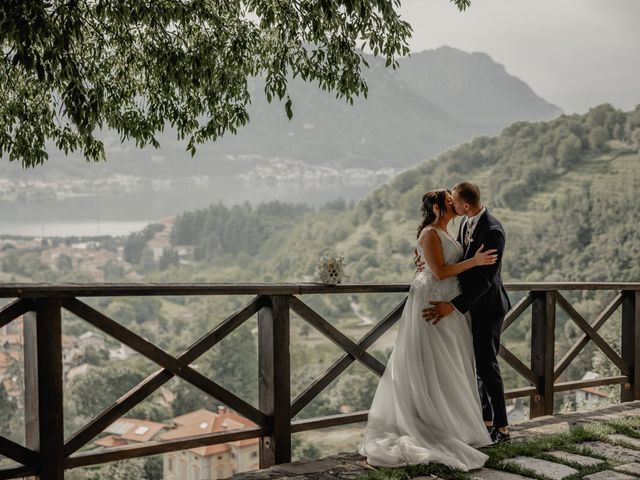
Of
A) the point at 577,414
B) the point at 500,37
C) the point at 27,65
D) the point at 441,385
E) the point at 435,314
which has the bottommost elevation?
the point at 577,414

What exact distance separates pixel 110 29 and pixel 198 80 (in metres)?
0.67

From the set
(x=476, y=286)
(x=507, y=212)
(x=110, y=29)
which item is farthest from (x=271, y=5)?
(x=507, y=212)

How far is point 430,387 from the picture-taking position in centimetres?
400

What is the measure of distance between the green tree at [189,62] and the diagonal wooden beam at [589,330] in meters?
2.24

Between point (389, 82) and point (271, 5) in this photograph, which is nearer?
point (271, 5)

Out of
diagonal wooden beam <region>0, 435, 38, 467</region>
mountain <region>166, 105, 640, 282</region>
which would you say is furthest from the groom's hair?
mountain <region>166, 105, 640, 282</region>

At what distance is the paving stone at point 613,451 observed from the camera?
12.6 feet

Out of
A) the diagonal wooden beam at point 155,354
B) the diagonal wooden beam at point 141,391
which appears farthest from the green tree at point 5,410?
the diagonal wooden beam at point 141,391

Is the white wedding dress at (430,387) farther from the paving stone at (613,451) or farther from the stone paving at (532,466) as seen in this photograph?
the paving stone at (613,451)

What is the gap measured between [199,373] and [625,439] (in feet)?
8.31

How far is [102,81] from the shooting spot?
4668 millimetres

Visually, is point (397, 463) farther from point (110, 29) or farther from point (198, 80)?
point (110, 29)

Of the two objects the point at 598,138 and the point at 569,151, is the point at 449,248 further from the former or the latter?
the point at 598,138

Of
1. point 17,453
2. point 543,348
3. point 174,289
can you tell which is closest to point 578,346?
point 543,348
